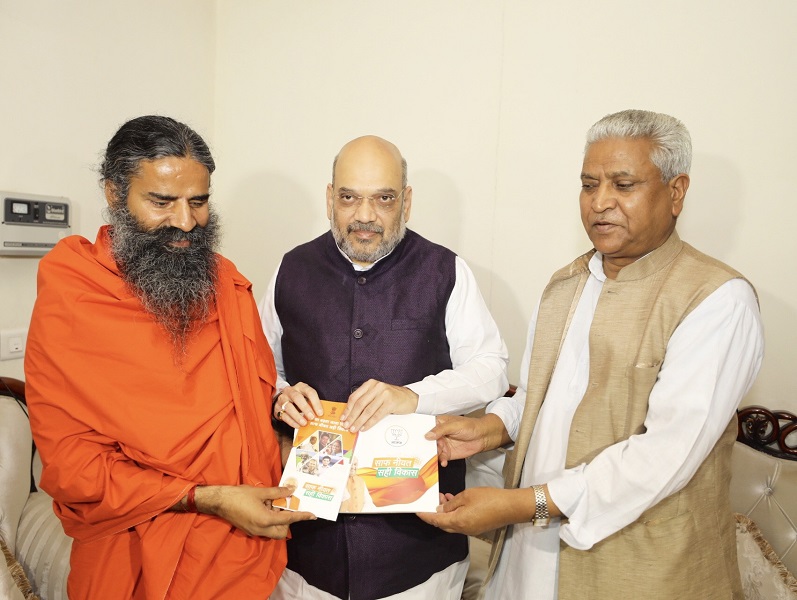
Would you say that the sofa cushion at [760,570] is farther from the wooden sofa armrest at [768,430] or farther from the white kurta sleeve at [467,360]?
the white kurta sleeve at [467,360]

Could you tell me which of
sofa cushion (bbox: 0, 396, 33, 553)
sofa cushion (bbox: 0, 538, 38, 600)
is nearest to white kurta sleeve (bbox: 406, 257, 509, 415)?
sofa cushion (bbox: 0, 538, 38, 600)

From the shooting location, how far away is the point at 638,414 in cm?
151

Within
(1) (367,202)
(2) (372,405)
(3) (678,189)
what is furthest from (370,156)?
(3) (678,189)

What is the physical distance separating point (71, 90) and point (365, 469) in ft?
7.59

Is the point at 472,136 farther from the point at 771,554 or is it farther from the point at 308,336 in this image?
the point at 771,554

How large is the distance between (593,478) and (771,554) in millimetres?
1224

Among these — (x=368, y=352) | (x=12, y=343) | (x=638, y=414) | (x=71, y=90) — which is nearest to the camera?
(x=638, y=414)

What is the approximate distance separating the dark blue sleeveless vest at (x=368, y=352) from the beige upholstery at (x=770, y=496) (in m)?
1.18

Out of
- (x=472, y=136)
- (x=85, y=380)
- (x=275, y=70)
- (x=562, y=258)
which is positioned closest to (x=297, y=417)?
(x=85, y=380)

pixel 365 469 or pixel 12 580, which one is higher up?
pixel 365 469

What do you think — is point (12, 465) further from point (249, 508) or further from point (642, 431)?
point (642, 431)

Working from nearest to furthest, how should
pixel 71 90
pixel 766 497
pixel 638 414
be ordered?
pixel 638 414, pixel 766 497, pixel 71 90

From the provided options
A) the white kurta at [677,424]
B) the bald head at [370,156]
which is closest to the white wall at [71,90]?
the bald head at [370,156]

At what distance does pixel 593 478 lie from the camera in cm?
146
